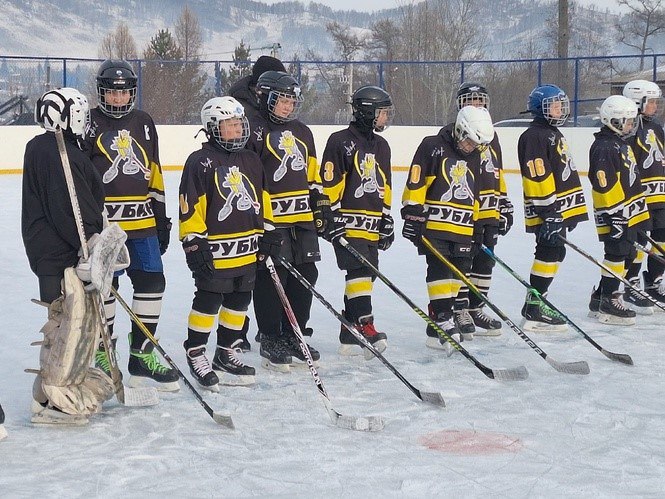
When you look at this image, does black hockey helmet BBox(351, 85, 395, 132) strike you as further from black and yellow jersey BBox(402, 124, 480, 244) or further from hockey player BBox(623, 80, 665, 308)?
hockey player BBox(623, 80, 665, 308)

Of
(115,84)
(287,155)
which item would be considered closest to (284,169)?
(287,155)

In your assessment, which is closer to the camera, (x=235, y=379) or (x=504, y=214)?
(x=235, y=379)

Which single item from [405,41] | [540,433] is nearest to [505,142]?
[540,433]

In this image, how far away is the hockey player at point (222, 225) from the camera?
12.5ft

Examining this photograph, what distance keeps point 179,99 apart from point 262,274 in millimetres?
12448

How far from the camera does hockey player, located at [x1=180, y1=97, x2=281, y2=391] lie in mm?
3803

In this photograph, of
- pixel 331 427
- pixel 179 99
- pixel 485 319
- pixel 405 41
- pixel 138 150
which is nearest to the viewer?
pixel 331 427

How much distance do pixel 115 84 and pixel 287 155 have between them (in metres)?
0.80

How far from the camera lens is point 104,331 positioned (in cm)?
343

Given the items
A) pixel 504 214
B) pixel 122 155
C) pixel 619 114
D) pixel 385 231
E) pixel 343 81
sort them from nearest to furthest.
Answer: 1. pixel 122 155
2. pixel 385 231
3. pixel 504 214
4. pixel 619 114
5. pixel 343 81

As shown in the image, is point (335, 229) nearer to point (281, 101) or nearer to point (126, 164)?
point (281, 101)

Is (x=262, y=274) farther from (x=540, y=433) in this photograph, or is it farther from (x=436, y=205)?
(x=540, y=433)

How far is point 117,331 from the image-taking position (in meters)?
4.97

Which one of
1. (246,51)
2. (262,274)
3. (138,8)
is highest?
A: (138,8)
